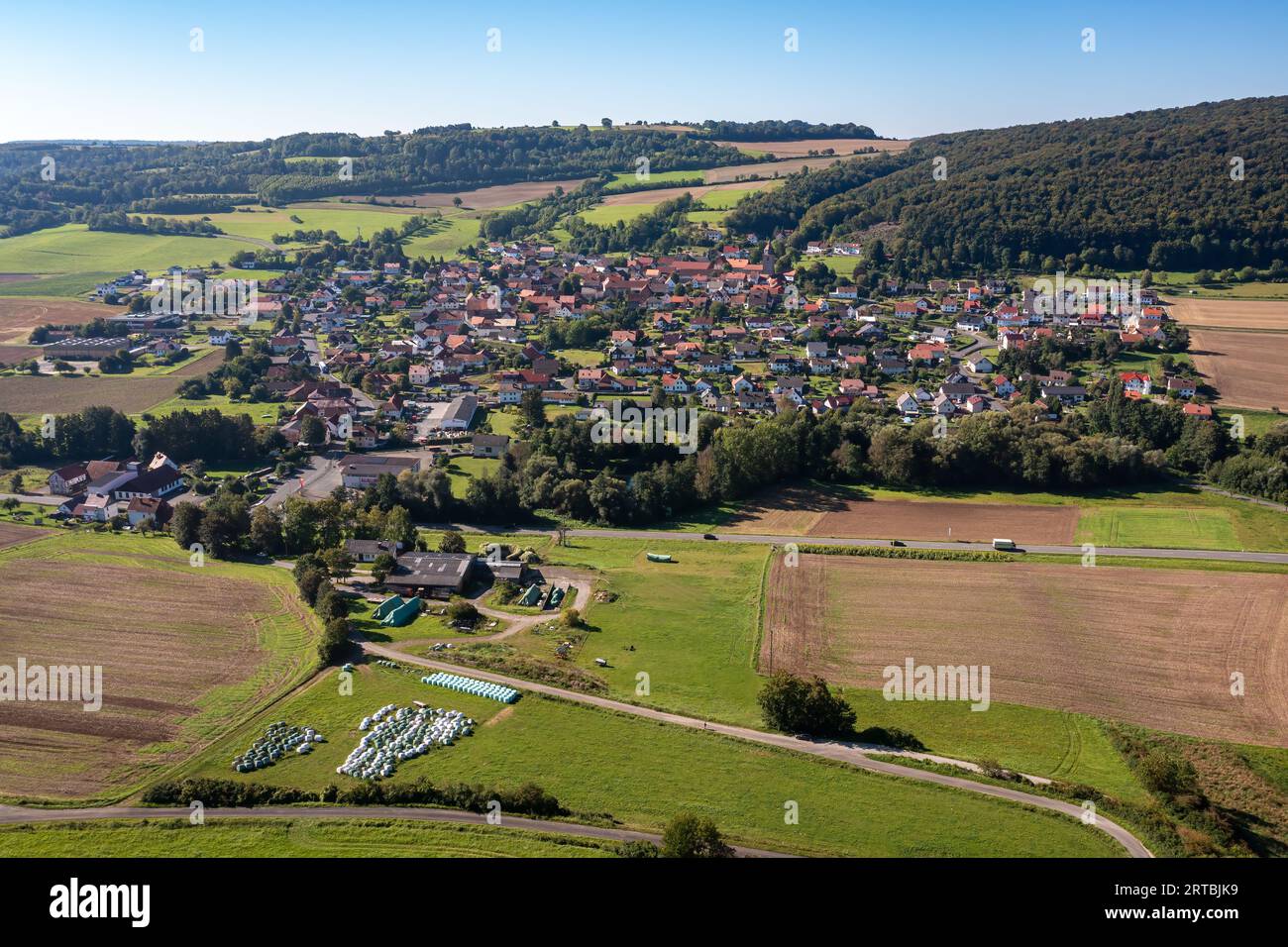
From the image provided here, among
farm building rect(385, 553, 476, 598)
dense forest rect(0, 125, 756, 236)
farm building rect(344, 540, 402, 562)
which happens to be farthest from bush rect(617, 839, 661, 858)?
dense forest rect(0, 125, 756, 236)

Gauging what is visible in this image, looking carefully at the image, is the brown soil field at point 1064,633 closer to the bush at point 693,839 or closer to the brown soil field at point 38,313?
the bush at point 693,839

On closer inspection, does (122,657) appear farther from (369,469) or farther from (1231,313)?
(1231,313)

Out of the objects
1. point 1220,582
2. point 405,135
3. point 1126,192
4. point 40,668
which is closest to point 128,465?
point 40,668

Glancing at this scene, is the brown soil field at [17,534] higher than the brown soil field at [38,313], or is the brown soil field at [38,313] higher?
the brown soil field at [38,313]

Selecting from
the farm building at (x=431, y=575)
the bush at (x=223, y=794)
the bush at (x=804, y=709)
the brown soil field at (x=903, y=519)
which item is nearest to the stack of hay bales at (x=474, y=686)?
the bush at (x=223, y=794)

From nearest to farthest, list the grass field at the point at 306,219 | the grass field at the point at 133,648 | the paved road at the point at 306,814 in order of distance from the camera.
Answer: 1. the paved road at the point at 306,814
2. the grass field at the point at 133,648
3. the grass field at the point at 306,219

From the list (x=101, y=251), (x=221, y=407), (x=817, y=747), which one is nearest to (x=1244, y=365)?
(x=817, y=747)
